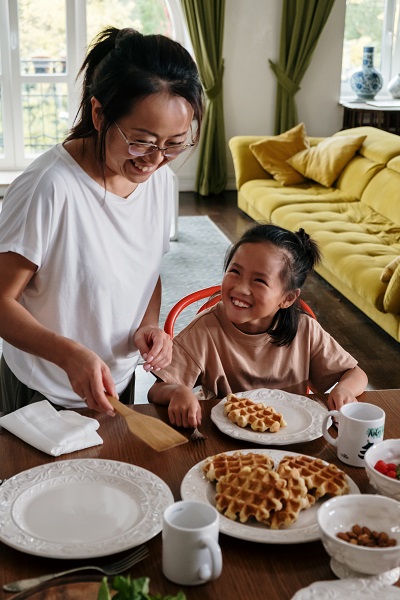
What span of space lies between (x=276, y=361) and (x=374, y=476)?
0.62 m

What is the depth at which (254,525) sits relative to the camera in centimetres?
115

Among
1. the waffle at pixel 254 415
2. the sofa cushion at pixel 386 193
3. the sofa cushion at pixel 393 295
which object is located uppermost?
the waffle at pixel 254 415

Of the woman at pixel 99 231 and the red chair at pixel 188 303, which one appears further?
the red chair at pixel 188 303

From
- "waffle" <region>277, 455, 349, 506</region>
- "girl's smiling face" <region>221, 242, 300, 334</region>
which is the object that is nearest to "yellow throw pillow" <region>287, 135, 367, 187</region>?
"girl's smiling face" <region>221, 242, 300, 334</region>

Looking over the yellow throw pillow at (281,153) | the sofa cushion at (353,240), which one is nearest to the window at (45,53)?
the yellow throw pillow at (281,153)

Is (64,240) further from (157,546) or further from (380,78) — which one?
(380,78)

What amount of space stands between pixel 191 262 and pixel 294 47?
3.05 metres

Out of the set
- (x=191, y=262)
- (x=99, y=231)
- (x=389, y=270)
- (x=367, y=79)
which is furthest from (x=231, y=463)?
(x=367, y=79)

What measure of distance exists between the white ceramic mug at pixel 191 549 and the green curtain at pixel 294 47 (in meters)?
6.94

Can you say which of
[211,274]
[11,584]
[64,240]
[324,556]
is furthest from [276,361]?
[211,274]

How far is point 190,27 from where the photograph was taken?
23.7ft

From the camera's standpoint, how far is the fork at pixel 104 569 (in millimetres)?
994

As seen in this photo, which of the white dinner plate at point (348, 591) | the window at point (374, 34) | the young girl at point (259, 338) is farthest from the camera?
the window at point (374, 34)

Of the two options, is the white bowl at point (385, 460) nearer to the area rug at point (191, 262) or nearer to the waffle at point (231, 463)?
the waffle at point (231, 463)
